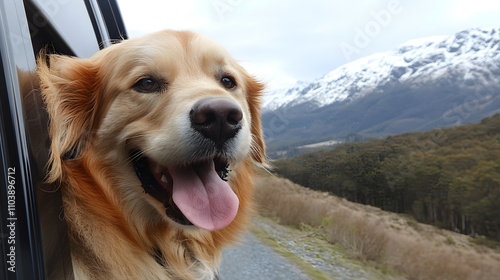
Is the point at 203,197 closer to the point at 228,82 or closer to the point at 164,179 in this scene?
the point at 164,179

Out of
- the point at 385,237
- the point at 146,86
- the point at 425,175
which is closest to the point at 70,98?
the point at 146,86

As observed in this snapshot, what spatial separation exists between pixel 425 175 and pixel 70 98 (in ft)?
44.1

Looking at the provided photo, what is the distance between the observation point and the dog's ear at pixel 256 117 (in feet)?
10.3

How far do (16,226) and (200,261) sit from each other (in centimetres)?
Result: 145

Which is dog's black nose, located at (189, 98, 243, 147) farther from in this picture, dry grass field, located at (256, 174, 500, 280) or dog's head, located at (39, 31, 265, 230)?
dry grass field, located at (256, 174, 500, 280)

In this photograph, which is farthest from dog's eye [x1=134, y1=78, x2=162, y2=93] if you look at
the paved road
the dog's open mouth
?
the paved road

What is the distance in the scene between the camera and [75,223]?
194 centimetres

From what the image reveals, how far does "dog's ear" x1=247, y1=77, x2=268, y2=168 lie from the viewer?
3.14 meters

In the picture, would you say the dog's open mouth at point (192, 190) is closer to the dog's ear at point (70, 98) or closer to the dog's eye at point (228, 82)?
the dog's ear at point (70, 98)

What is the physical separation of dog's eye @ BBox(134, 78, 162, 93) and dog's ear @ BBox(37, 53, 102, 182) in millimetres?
212

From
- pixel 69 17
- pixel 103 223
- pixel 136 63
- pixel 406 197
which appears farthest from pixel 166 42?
pixel 406 197

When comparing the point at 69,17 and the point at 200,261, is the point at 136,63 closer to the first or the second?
the point at 69,17

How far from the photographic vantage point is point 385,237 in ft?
29.1

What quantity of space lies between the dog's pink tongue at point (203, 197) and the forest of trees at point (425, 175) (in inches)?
193
